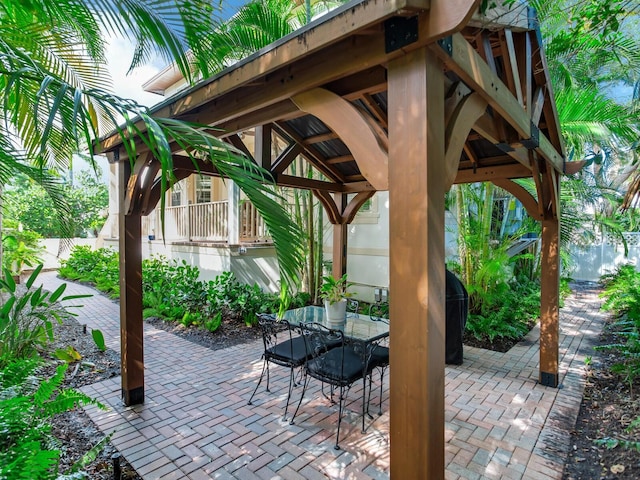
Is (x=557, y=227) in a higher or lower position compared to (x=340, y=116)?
lower

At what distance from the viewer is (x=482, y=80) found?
2021 mm

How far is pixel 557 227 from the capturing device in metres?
4.26

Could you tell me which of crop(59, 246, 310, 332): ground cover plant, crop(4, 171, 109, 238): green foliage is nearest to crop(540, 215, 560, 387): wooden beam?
crop(59, 246, 310, 332): ground cover plant

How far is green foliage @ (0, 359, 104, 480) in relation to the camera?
1.77 metres

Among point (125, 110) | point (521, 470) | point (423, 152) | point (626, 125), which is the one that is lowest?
point (521, 470)

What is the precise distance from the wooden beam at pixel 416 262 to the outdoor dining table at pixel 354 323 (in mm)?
1656

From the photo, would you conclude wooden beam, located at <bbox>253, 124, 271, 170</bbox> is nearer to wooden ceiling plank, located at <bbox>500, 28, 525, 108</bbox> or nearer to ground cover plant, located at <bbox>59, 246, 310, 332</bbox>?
wooden ceiling plank, located at <bbox>500, 28, 525, 108</bbox>

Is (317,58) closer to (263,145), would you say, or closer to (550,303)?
(263,145)

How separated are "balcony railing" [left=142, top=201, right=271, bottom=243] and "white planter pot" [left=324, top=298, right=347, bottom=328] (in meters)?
4.34

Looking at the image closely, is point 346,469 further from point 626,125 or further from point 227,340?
point 626,125

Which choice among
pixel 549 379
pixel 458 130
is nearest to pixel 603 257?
pixel 549 379

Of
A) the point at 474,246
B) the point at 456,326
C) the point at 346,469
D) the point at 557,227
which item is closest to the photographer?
the point at 346,469

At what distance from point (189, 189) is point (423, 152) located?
487 inches

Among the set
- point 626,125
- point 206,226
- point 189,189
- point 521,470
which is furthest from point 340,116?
point 189,189
